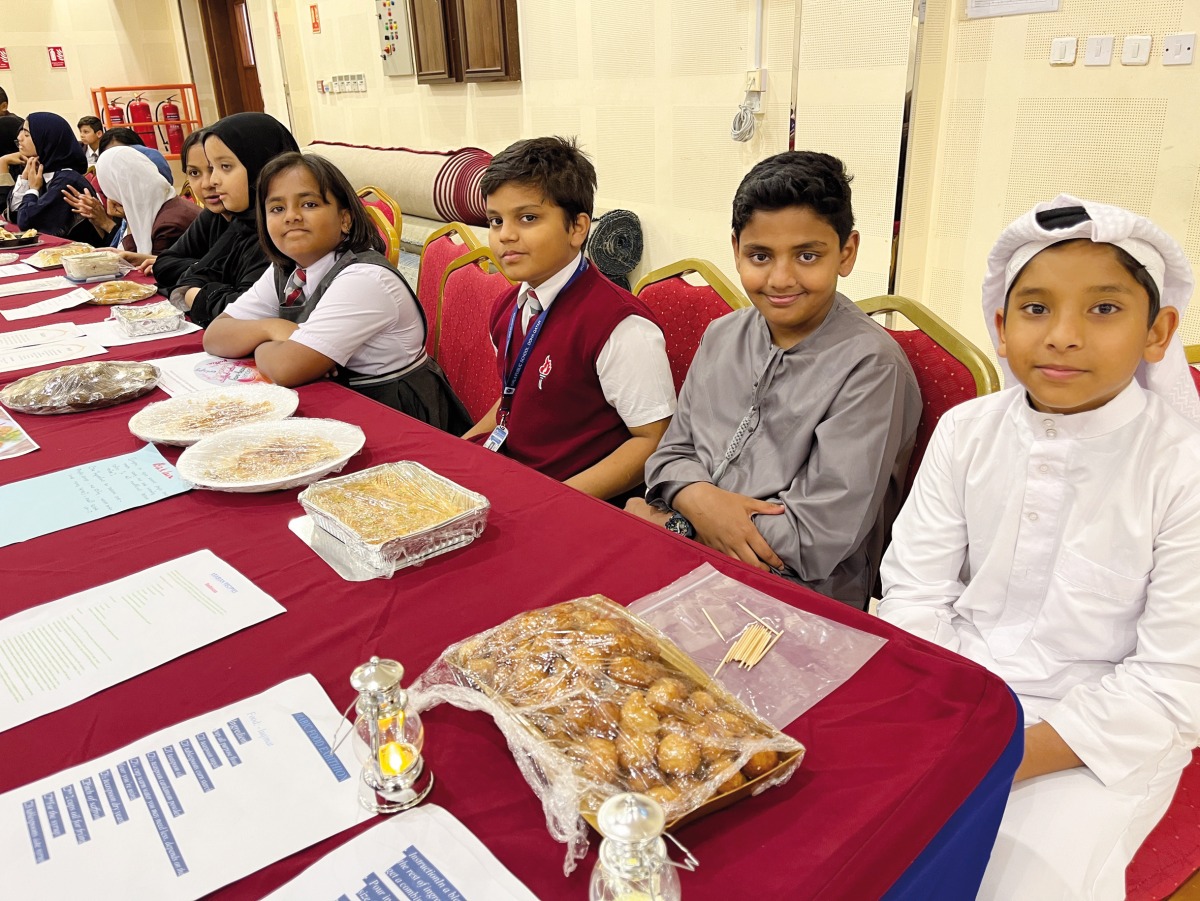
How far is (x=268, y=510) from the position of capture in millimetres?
1221

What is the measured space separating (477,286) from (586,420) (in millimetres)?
673

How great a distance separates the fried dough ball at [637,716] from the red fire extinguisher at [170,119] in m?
9.88

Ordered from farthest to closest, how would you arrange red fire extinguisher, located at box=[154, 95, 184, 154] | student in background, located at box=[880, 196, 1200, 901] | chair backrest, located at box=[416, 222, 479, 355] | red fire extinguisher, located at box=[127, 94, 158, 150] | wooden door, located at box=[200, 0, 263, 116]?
1. red fire extinguisher, located at box=[154, 95, 184, 154]
2. red fire extinguisher, located at box=[127, 94, 158, 150]
3. wooden door, located at box=[200, 0, 263, 116]
4. chair backrest, located at box=[416, 222, 479, 355]
5. student in background, located at box=[880, 196, 1200, 901]

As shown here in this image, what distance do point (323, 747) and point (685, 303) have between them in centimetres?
127

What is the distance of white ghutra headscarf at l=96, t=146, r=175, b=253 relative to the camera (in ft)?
12.4

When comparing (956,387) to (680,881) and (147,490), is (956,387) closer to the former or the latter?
(680,881)

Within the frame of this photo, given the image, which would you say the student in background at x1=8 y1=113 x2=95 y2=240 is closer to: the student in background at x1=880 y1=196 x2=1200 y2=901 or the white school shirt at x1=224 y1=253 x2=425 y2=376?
the white school shirt at x1=224 y1=253 x2=425 y2=376

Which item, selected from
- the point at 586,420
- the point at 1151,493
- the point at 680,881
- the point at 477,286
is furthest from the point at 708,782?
the point at 477,286

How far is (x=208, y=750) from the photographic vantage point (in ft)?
2.43

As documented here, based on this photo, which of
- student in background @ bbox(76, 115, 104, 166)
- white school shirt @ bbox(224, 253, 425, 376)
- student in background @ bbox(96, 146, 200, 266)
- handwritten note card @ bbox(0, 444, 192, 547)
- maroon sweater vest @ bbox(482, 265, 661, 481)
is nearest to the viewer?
handwritten note card @ bbox(0, 444, 192, 547)

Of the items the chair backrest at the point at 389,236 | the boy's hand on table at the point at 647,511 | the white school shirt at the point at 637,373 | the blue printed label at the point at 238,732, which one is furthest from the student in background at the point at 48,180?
the blue printed label at the point at 238,732

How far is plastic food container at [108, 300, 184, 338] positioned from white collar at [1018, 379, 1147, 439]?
2109mm

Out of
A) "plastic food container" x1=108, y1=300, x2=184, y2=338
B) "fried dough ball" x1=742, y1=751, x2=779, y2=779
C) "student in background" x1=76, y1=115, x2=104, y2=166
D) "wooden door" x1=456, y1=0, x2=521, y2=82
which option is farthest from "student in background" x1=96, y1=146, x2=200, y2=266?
"student in background" x1=76, y1=115, x2=104, y2=166

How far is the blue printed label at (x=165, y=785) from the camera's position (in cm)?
68
